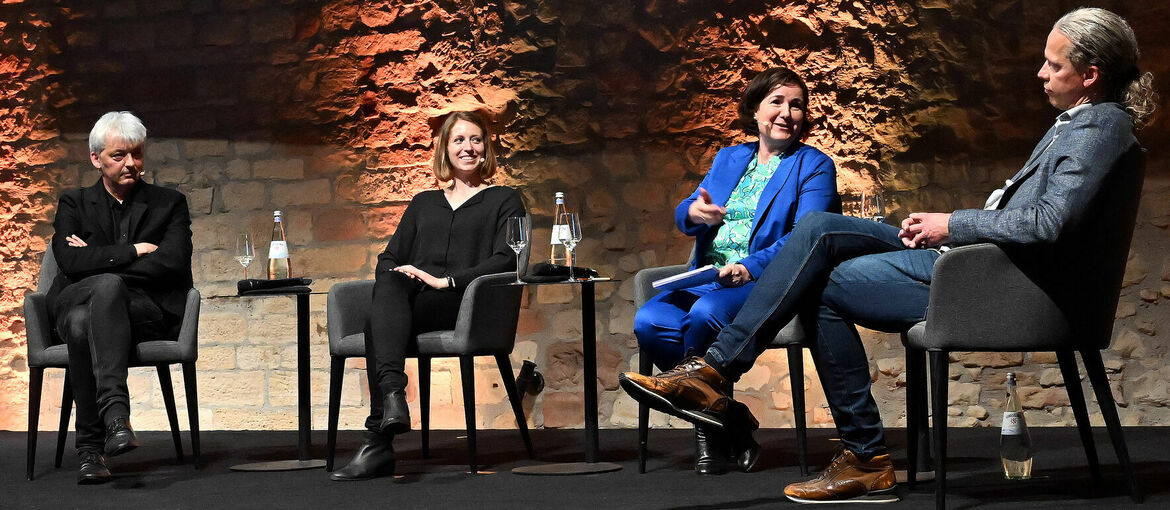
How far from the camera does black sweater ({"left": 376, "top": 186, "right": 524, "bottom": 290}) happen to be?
13.2ft

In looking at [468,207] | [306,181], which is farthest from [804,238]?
[306,181]

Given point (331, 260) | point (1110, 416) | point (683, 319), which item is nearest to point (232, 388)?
point (331, 260)

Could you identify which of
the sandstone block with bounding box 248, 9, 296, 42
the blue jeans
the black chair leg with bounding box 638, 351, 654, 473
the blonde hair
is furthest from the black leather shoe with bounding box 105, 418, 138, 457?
the blonde hair

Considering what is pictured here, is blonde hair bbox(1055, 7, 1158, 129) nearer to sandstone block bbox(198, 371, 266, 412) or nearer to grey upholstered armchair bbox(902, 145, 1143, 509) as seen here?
grey upholstered armchair bbox(902, 145, 1143, 509)

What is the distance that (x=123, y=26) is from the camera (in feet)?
17.7

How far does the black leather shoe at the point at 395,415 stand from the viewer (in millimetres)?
3336

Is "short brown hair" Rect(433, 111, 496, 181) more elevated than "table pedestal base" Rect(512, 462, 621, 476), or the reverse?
"short brown hair" Rect(433, 111, 496, 181)

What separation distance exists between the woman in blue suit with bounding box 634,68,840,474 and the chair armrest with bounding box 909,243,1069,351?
764 mm

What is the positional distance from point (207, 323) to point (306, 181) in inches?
32.4

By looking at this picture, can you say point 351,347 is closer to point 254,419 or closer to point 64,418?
point 64,418

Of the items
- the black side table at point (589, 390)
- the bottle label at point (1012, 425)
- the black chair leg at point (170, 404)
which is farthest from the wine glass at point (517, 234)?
the bottle label at point (1012, 425)

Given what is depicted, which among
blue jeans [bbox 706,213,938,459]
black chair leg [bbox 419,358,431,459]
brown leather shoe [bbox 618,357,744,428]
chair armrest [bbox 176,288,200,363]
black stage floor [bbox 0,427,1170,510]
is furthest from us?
black chair leg [bbox 419,358,431,459]

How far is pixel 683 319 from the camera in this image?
3398mm

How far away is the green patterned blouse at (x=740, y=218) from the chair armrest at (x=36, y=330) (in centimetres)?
222
